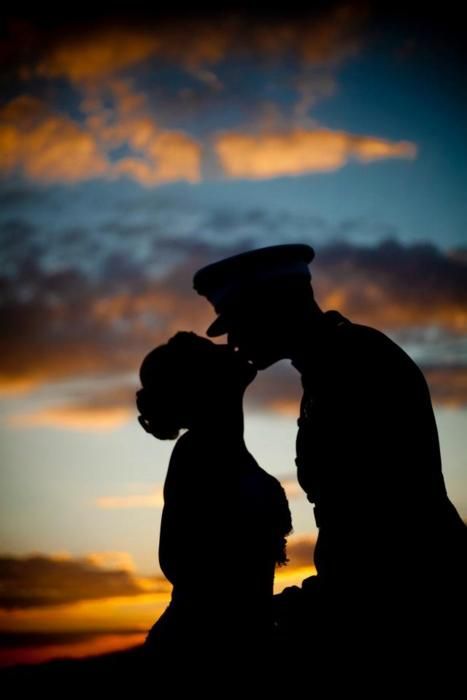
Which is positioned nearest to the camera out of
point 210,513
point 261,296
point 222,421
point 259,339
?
point 210,513

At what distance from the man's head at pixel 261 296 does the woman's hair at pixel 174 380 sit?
1.84 feet

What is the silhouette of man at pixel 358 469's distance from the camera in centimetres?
405

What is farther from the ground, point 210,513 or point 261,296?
point 261,296

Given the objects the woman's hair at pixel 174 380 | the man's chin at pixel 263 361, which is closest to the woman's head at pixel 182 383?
the woman's hair at pixel 174 380

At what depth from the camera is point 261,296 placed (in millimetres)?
5125

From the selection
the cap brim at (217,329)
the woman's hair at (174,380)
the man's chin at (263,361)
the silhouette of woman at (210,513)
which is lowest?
the silhouette of woman at (210,513)

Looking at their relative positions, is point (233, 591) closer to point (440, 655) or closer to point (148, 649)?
point (148, 649)

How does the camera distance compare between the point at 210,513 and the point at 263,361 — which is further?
the point at 263,361

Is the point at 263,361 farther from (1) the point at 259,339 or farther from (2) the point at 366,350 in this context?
(2) the point at 366,350

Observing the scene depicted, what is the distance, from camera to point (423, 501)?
4.21 m

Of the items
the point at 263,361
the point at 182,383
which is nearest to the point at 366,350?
the point at 263,361

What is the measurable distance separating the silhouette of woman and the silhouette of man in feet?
0.87

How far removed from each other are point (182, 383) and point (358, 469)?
3.60 ft

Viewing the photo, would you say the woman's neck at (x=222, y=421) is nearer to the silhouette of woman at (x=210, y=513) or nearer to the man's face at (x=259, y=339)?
the silhouette of woman at (x=210, y=513)
